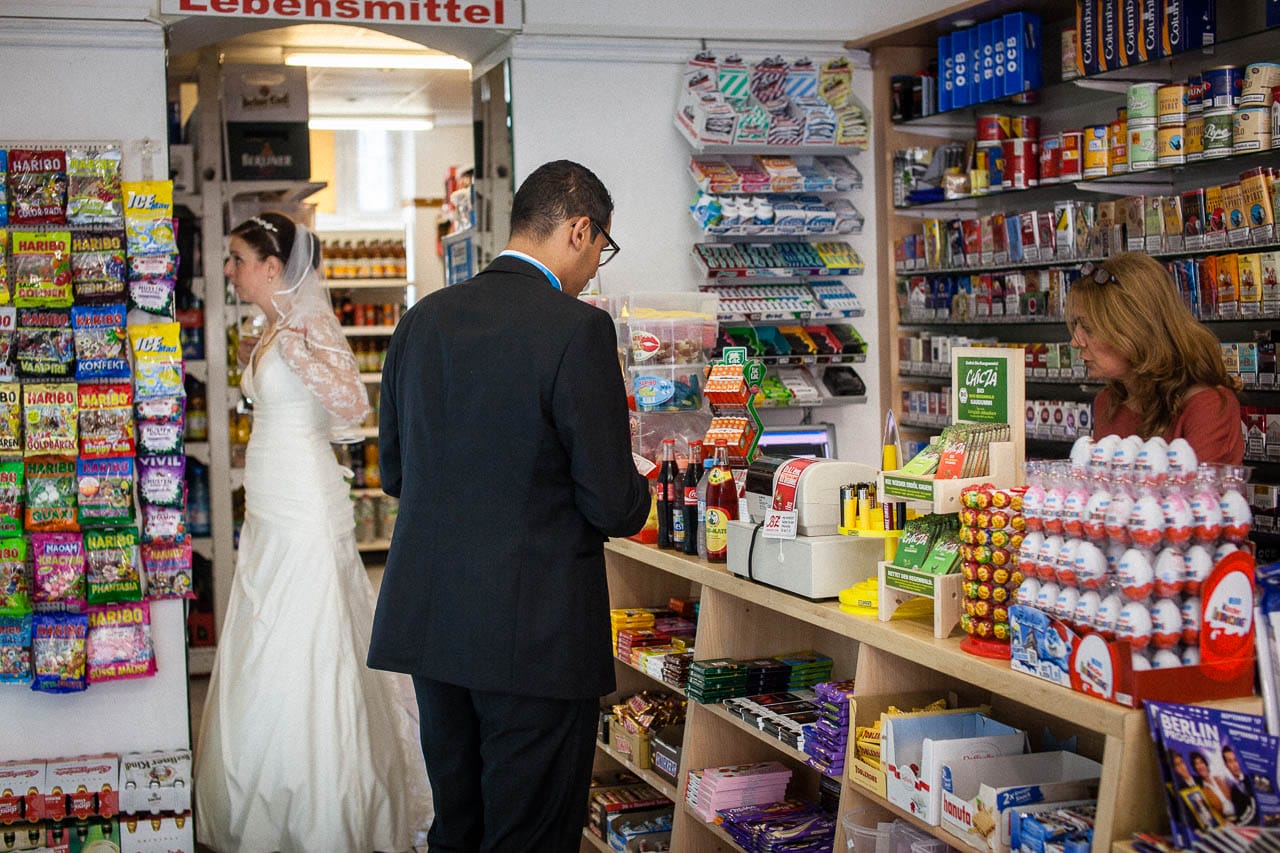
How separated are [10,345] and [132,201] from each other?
2.12 ft

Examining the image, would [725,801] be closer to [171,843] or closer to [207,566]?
[171,843]

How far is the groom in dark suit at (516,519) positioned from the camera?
8.54 ft

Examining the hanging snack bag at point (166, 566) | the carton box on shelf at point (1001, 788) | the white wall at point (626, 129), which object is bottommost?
the carton box on shelf at point (1001, 788)

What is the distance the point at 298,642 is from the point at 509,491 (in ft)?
7.49

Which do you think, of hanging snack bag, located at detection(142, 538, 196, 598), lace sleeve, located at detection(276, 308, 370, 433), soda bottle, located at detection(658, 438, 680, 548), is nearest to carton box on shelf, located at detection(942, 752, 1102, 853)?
soda bottle, located at detection(658, 438, 680, 548)

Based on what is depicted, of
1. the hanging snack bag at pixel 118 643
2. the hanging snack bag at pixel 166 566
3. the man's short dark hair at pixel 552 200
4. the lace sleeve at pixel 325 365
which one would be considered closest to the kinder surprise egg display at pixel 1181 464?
the man's short dark hair at pixel 552 200

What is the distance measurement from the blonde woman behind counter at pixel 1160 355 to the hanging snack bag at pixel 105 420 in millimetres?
3196

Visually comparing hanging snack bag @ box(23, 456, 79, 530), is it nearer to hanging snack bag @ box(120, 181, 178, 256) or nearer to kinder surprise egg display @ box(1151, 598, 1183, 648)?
hanging snack bag @ box(120, 181, 178, 256)

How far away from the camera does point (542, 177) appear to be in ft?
9.24

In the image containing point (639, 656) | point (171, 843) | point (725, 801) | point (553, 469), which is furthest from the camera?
point (171, 843)

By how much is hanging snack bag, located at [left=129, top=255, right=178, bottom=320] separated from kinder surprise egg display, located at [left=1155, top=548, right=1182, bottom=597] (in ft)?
11.9

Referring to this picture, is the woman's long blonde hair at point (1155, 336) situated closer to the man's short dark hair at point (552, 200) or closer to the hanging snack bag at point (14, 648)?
the man's short dark hair at point (552, 200)

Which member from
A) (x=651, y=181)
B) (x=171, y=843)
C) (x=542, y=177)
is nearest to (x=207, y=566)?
(x=171, y=843)

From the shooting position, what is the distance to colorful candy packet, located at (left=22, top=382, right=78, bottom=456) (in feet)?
15.1
